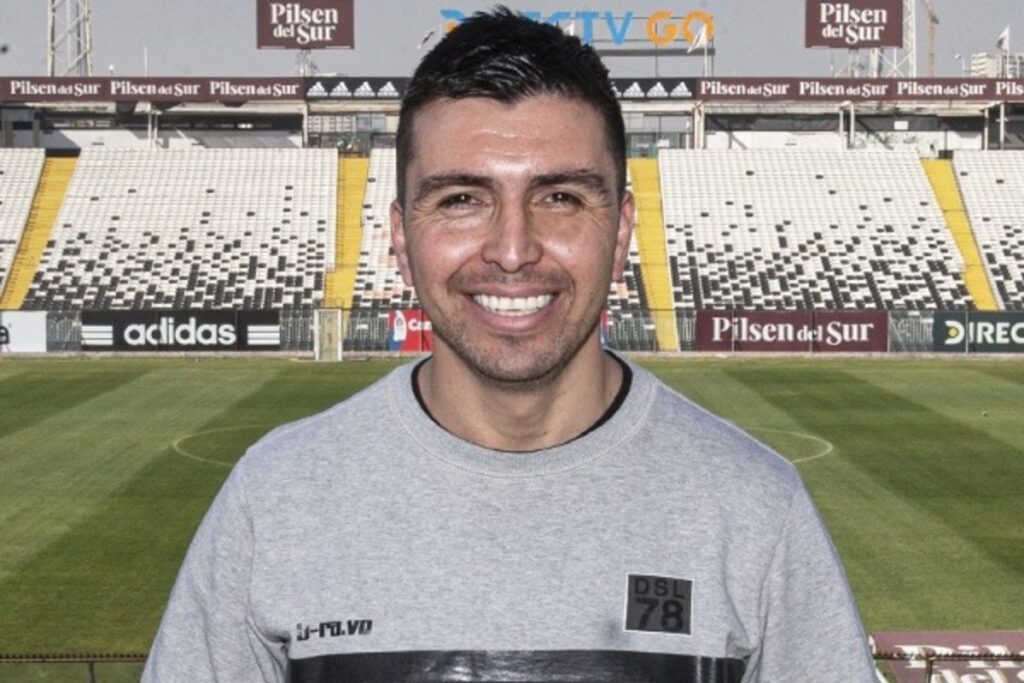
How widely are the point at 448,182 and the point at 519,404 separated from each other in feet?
1.69

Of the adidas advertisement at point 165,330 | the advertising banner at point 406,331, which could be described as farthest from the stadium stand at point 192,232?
the advertising banner at point 406,331

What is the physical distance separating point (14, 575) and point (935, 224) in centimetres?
4318

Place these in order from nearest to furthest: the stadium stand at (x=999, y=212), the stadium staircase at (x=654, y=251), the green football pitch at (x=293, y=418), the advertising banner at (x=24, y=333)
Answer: the green football pitch at (x=293, y=418), the advertising banner at (x=24, y=333), the stadium staircase at (x=654, y=251), the stadium stand at (x=999, y=212)

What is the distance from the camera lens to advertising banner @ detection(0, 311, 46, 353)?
140 feet

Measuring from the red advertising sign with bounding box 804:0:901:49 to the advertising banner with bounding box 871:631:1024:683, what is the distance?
4873 cm

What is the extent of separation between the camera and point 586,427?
3398 millimetres

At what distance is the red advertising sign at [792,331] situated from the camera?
142ft

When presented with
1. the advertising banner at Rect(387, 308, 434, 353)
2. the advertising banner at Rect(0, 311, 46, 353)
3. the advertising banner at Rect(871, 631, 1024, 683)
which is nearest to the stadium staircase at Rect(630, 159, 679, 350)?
the advertising banner at Rect(387, 308, 434, 353)

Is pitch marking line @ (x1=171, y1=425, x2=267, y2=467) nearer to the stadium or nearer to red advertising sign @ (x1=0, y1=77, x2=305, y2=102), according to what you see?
the stadium

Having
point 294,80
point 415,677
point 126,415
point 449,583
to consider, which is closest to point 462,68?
point 449,583

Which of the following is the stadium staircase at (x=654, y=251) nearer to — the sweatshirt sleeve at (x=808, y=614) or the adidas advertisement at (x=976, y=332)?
the adidas advertisement at (x=976, y=332)

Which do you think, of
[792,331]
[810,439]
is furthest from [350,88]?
[810,439]

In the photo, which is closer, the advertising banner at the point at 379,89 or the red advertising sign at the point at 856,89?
the advertising banner at the point at 379,89

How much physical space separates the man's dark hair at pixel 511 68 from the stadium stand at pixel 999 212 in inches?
1894
